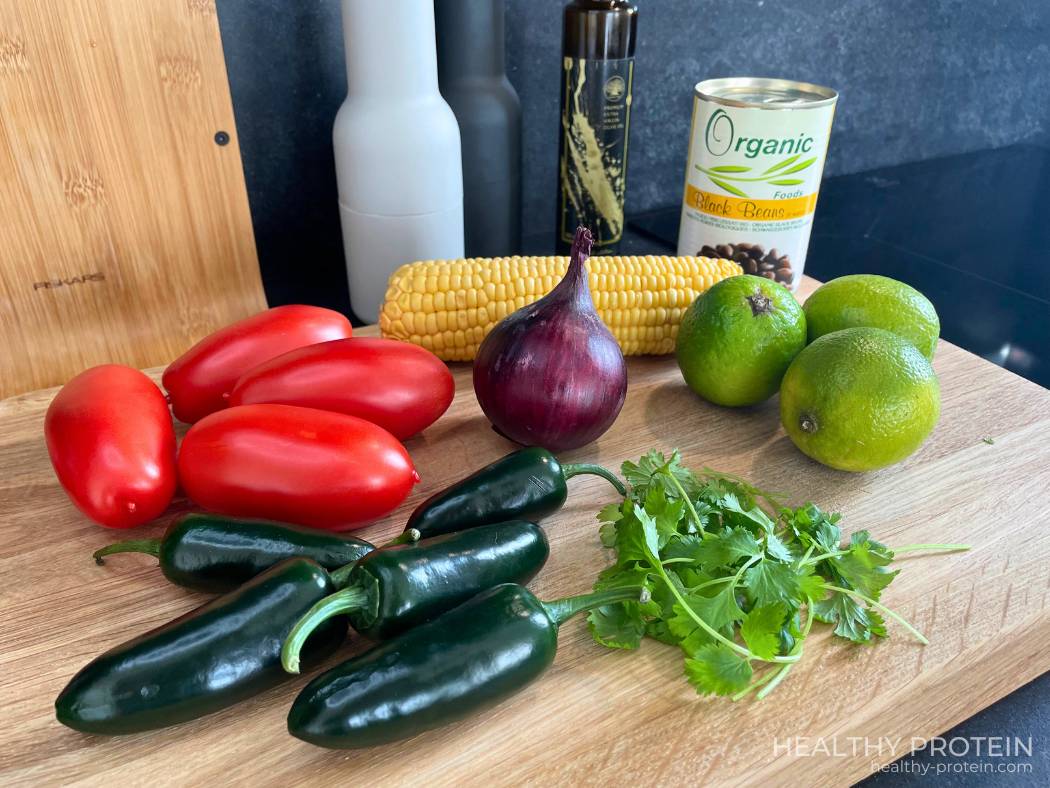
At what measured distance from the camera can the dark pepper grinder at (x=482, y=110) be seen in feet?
3.68

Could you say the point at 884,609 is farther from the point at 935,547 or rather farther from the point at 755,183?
the point at 755,183

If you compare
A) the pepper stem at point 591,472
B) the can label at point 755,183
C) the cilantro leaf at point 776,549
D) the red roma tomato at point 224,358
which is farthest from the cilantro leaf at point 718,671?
the can label at point 755,183

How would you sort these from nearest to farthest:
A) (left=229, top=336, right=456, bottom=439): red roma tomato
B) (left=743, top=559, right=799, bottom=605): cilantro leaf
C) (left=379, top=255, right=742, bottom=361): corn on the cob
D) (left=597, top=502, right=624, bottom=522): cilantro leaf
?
(left=743, top=559, right=799, bottom=605): cilantro leaf, (left=597, top=502, right=624, bottom=522): cilantro leaf, (left=229, top=336, right=456, bottom=439): red roma tomato, (left=379, top=255, right=742, bottom=361): corn on the cob

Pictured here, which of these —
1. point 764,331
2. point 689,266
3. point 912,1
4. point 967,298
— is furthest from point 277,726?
point 912,1

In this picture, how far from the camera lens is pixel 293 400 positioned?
2.72 ft

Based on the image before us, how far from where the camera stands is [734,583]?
0.63 m

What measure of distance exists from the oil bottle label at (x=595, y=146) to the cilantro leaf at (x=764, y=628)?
Result: 753 mm

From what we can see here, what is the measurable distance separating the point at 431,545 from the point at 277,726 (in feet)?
0.55

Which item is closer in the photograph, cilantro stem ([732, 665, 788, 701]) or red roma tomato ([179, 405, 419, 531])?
cilantro stem ([732, 665, 788, 701])

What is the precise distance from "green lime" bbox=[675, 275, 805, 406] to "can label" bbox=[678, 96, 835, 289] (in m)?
0.20

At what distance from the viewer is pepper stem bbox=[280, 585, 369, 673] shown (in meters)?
0.52

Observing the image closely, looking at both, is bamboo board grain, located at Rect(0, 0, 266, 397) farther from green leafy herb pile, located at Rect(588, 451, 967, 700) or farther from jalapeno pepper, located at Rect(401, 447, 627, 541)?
green leafy herb pile, located at Rect(588, 451, 967, 700)

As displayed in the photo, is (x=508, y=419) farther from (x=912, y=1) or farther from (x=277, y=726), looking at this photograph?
(x=912, y=1)

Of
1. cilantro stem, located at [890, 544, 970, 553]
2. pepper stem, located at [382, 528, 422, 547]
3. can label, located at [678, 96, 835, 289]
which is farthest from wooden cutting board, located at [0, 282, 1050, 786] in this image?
can label, located at [678, 96, 835, 289]
